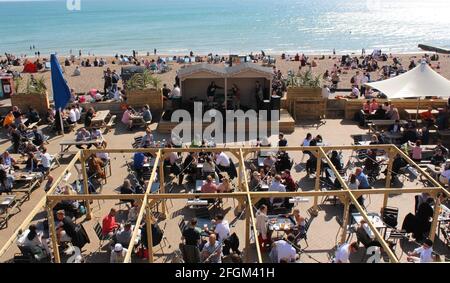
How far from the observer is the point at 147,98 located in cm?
1902

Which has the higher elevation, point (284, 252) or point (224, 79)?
point (224, 79)

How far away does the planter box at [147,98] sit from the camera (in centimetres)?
1895

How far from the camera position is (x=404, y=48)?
227 ft

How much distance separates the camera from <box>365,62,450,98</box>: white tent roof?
15531mm

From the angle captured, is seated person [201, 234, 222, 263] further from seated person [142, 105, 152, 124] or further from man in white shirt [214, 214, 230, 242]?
seated person [142, 105, 152, 124]

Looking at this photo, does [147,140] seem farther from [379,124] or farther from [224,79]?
[379,124]

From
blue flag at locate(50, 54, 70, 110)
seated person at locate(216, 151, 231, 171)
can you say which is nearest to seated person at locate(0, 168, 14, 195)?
blue flag at locate(50, 54, 70, 110)

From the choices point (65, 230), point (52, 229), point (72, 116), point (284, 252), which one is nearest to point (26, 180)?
point (65, 230)

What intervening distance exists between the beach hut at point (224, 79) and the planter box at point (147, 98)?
109 centimetres

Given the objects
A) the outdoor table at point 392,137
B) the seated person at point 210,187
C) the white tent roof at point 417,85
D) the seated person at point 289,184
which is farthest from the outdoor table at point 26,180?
the white tent roof at point 417,85

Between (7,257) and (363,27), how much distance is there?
105 meters

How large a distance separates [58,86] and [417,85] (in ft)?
40.6

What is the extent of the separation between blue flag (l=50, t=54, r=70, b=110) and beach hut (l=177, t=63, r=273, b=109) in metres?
4.38
